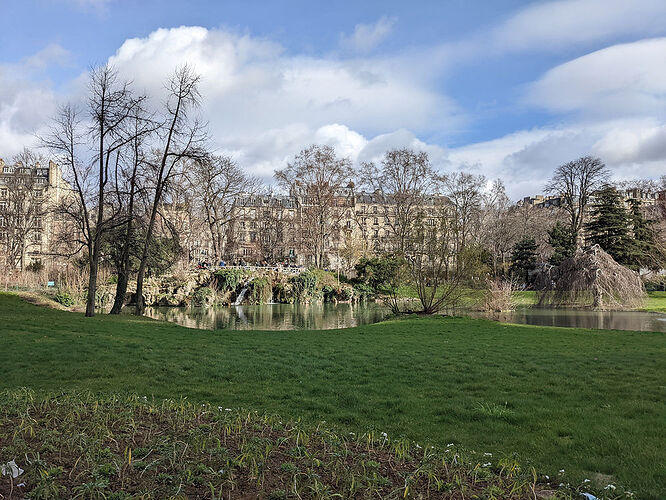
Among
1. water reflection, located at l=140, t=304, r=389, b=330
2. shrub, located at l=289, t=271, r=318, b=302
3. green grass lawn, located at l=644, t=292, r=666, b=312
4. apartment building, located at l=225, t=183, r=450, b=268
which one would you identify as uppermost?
apartment building, located at l=225, t=183, r=450, b=268

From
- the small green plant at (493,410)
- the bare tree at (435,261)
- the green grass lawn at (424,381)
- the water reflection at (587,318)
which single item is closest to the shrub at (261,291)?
the bare tree at (435,261)

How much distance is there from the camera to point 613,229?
123 ft

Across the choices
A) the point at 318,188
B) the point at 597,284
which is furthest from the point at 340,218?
the point at 597,284

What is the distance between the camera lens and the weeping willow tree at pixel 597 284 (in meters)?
28.1

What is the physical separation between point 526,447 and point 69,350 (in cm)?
925

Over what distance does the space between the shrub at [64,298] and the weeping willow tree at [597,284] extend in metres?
29.4

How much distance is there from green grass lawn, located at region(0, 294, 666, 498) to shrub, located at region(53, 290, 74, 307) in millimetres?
13231

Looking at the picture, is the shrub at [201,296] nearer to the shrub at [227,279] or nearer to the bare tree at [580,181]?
the shrub at [227,279]

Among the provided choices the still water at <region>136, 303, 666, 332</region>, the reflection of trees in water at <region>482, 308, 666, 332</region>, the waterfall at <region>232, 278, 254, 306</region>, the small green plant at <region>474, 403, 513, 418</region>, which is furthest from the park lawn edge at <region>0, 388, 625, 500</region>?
the waterfall at <region>232, 278, 254, 306</region>

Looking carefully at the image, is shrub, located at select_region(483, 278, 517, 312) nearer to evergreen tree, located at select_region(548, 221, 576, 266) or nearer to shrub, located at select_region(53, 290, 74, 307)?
evergreen tree, located at select_region(548, 221, 576, 266)

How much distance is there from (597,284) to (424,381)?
24.6 m

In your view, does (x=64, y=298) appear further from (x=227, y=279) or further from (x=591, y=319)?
(x=591, y=319)

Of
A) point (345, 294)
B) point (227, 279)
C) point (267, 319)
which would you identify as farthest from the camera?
point (345, 294)

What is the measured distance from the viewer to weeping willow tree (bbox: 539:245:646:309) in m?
28.1
